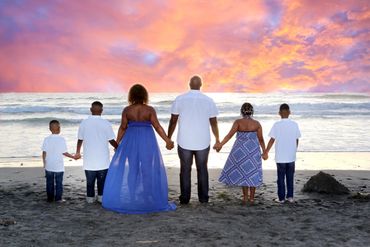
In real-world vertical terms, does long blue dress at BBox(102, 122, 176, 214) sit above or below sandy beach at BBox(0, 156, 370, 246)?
above

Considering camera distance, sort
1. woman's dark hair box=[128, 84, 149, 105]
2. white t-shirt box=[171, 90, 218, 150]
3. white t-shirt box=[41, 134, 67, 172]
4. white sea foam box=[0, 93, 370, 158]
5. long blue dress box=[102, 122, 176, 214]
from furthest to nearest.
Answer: white sea foam box=[0, 93, 370, 158]
white t-shirt box=[41, 134, 67, 172]
white t-shirt box=[171, 90, 218, 150]
woman's dark hair box=[128, 84, 149, 105]
long blue dress box=[102, 122, 176, 214]

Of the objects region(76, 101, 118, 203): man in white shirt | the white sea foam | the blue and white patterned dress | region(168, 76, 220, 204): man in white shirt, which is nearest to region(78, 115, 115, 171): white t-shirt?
region(76, 101, 118, 203): man in white shirt

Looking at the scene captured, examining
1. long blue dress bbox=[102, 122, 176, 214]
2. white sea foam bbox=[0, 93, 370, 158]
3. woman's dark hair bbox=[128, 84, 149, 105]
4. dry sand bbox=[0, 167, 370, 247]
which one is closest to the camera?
dry sand bbox=[0, 167, 370, 247]

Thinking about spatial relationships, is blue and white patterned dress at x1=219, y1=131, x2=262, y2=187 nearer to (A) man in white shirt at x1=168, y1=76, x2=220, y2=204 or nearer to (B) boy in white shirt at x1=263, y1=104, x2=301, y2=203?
(B) boy in white shirt at x1=263, y1=104, x2=301, y2=203

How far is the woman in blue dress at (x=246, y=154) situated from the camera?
7.64m

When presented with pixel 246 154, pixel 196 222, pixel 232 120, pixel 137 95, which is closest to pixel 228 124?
pixel 232 120

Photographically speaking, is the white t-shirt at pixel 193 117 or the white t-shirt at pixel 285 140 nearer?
the white t-shirt at pixel 193 117

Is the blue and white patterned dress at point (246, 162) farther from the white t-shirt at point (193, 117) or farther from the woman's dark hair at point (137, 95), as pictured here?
the woman's dark hair at point (137, 95)

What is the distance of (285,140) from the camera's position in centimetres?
760

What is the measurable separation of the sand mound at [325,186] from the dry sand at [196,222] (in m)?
0.24

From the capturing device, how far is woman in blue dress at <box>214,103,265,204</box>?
7637 millimetres

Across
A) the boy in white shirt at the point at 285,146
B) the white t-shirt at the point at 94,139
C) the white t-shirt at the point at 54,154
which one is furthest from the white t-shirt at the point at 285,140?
the white t-shirt at the point at 54,154

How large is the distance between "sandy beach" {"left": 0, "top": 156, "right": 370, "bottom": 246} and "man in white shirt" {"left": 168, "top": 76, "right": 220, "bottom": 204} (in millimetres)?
597

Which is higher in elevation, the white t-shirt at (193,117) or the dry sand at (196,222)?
the white t-shirt at (193,117)
